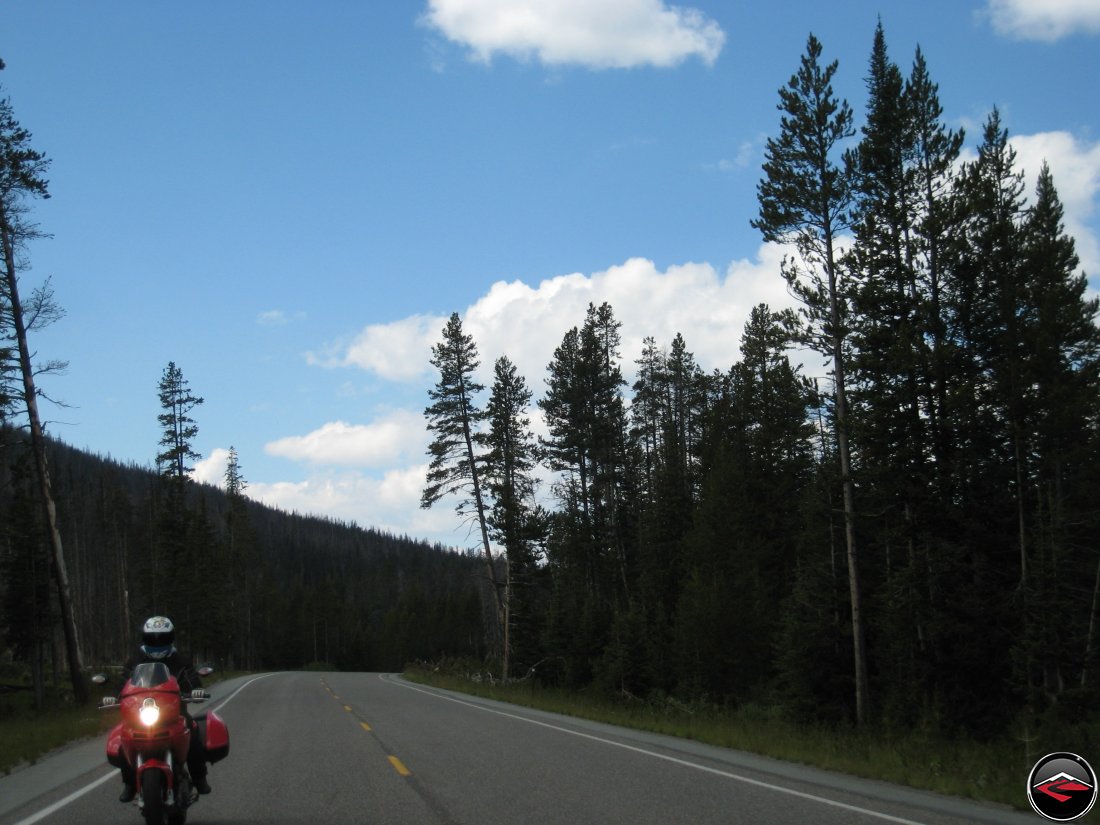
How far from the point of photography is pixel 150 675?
26.7 ft

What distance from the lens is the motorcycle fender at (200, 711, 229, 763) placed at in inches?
338

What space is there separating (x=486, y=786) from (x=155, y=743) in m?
4.01

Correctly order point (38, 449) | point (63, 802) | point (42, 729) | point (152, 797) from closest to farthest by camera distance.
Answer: point (152, 797), point (63, 802), point (42, 729), point (38, 449)

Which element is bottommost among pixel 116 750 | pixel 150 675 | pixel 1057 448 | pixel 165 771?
pixel 165 771

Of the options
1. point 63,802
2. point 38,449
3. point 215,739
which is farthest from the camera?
point 38,449

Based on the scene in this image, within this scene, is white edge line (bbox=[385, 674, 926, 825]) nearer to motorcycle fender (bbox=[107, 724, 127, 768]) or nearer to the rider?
the rider

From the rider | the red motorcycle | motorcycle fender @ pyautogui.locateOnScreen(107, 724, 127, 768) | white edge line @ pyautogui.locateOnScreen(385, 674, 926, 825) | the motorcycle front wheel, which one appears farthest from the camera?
white edge line @ pyautogui.locateOnScreen(385, 674, 926, 825)

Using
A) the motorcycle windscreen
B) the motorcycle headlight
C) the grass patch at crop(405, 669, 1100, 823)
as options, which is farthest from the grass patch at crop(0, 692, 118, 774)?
the grass patch at crop(405, 669, 1100, 823)

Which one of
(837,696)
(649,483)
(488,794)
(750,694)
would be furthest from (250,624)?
(488,794)

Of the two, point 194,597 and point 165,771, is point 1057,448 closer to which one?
point 165,771

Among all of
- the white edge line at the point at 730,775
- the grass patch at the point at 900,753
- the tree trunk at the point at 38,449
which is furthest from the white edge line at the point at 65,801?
the tree trunk at the point at 38,449

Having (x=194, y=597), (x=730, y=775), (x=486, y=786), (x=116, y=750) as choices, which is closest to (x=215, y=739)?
(x=116, y=750)

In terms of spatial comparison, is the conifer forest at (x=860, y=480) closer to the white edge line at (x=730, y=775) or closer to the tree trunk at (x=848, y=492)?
the tree trunk at (x=848, y=492)

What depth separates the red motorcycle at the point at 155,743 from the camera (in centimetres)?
751
